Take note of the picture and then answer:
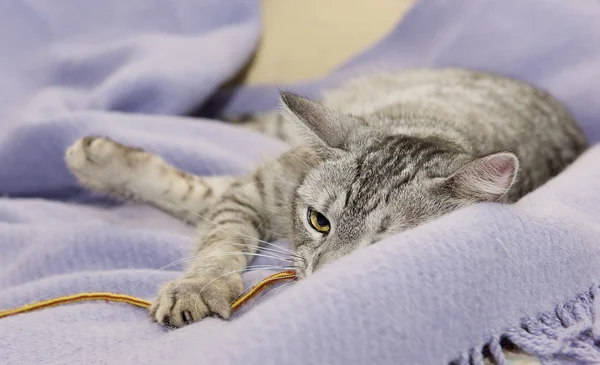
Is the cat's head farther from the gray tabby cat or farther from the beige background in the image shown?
the beige background

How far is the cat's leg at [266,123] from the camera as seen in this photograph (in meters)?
2.14

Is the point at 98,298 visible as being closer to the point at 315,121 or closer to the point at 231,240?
the point at 231,240

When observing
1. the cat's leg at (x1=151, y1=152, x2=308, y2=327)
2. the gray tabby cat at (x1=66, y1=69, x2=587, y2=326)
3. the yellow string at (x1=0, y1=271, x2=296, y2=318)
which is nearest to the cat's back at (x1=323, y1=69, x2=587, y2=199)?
the gray tabby cat at (x1=66, y1=69, x2=587, y2=326)

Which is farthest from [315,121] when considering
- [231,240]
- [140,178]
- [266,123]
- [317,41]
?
[317,41]

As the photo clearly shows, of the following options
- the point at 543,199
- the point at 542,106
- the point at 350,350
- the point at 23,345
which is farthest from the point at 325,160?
the point at 542,106

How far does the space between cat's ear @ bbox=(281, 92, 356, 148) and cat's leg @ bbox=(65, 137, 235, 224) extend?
446mm

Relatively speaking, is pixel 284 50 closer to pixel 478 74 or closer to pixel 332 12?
pixel 332 12

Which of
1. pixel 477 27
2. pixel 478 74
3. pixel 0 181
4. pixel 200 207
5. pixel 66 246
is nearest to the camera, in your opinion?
pixel 66 246

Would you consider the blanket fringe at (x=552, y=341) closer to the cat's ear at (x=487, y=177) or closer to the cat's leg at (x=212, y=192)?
the cat's ear at (x=487, y=177)

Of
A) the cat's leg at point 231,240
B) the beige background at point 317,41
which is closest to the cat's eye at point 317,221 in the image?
the cat's leg at point 231,240

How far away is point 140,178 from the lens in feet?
5.10

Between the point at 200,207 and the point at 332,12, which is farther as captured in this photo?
the point at 332,12

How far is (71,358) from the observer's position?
101 cm

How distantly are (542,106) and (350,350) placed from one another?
1390 millimetres
